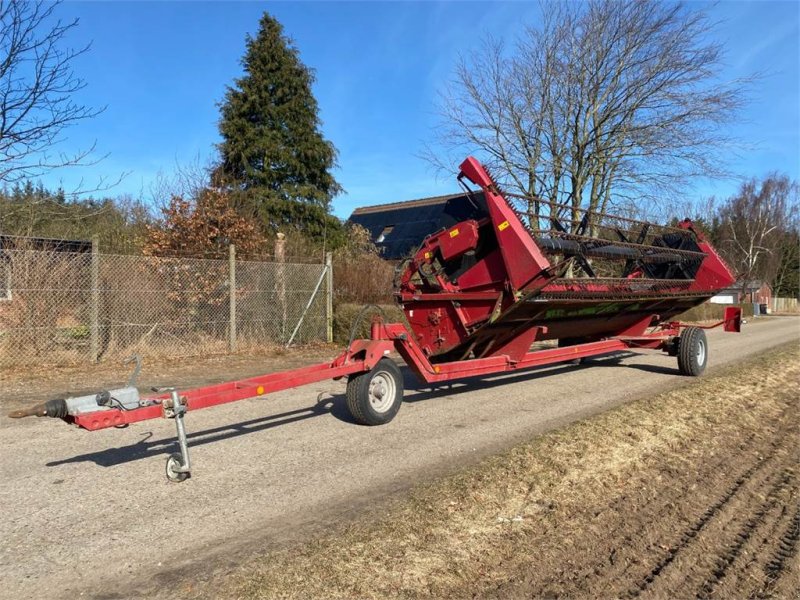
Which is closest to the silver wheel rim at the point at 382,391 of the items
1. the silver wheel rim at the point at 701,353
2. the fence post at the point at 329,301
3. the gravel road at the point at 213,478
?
the gravel road at the point at 213,478

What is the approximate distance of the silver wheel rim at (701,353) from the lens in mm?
10200

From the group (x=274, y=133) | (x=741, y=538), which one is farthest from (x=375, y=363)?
(x=274, y=133)

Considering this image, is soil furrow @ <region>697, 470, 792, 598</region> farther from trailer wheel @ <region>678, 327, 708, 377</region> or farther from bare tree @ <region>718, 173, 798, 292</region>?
bare tree @ <region>718, 173, 798, 292</region>

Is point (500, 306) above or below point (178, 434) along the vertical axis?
above

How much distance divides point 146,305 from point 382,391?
20.5ft

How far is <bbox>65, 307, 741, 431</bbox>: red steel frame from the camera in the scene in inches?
165

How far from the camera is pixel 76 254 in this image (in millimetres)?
9773

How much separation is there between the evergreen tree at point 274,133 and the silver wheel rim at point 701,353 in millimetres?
14572

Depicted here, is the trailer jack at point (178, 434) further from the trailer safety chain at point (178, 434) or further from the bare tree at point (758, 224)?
the bare tree at point (758, 224)

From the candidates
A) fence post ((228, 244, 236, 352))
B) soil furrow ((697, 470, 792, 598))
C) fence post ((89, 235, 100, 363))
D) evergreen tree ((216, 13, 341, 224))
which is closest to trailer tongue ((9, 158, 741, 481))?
soil furrow ((697, 470, 792, 598))

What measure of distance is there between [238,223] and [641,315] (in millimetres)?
8932

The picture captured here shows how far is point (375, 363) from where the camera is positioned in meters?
6.17

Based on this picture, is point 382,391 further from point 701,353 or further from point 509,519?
point 701,353

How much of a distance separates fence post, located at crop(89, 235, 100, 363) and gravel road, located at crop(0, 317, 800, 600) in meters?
3.74
